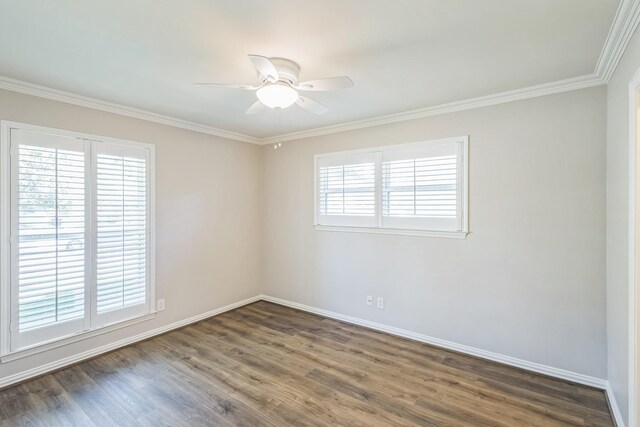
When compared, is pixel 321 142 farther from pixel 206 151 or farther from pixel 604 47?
pixel 604 47

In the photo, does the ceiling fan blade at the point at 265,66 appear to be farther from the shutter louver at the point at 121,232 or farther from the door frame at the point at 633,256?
the shutter louver at the point at 121,232

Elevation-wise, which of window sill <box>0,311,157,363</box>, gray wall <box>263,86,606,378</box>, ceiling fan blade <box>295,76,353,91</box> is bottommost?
window sill <box>0,311,157,363</box>

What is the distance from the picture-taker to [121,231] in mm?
3254

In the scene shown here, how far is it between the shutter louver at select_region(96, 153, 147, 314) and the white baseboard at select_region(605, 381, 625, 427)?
424 cm

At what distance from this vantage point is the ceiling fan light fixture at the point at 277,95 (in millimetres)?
2062

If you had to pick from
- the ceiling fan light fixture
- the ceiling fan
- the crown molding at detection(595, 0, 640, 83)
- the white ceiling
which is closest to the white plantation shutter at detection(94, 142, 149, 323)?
the white ceiling

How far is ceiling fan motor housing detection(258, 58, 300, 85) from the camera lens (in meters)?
2.17

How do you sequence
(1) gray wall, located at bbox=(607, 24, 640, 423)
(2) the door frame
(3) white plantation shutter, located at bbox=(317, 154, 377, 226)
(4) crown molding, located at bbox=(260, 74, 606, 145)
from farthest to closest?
1. (3) white plantation shutter, located at bbox=(317, 154, 377, 226)
2. (4) crown molding, located at bbox=(260, 74, 606, 145)
3. (1) gray wall, located at bbox=(607, 24, 640, 423)
4. (2) the door frame

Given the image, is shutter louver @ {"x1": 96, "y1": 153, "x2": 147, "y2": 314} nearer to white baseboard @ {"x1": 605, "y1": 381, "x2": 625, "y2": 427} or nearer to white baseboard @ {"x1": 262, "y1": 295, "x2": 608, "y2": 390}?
white baseboard @ {"x1": 262, "y1": 295, "x2": 608, "y2": 390}

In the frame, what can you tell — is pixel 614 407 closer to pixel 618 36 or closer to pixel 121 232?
pixel 618 36

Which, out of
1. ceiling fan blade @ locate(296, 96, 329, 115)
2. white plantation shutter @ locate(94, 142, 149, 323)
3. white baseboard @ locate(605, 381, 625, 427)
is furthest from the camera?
white plantation shutter @ locate(94, 142, 149, 323)

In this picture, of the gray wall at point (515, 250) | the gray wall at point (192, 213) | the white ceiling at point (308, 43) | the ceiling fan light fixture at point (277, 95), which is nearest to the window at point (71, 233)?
the gray wall at point (192, 213)

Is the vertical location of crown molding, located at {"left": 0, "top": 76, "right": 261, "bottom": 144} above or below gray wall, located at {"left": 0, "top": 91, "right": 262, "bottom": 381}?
above

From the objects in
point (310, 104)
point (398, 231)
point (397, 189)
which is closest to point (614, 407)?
point (398, 231)
